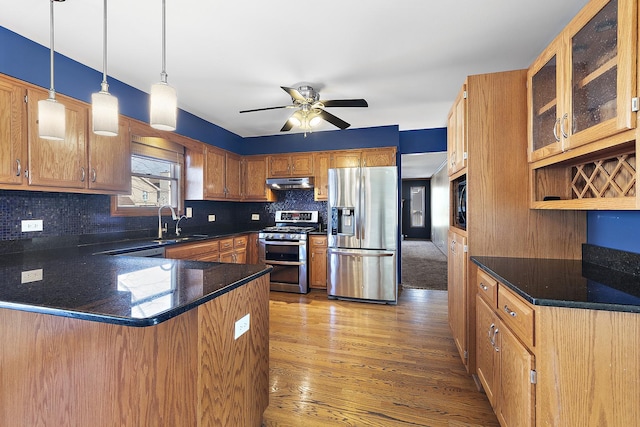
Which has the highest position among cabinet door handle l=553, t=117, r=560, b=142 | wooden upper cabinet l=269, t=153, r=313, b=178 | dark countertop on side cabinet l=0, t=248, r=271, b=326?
wooden upper cabinet l=269, t=153, r=313, b=178

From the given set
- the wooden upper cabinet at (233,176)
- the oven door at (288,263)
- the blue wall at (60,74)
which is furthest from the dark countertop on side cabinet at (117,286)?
the wooden upper cabinet at (233,176)

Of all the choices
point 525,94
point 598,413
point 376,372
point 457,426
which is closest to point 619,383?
point 598,413

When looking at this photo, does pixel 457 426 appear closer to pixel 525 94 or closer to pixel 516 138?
pixel 516 138

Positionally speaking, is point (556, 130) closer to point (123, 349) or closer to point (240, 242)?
point (123, 349)

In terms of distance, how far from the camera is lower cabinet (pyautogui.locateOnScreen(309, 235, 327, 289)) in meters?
4.11

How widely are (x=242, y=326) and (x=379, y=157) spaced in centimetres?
332

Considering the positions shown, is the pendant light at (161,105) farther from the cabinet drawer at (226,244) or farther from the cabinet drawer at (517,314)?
the cabinet drawer at (226,244)

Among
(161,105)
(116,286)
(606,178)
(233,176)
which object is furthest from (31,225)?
(606,178)

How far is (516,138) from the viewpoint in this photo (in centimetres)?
191

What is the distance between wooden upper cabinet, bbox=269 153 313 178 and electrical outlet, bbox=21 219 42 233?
2.80 meters

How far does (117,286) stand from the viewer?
117 cm

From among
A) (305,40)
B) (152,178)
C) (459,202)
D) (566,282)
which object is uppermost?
(305,40)

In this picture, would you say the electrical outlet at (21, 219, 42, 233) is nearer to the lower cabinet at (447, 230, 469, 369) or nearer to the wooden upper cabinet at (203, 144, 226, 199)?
the wooden upper cabinet at (203, 144, 226, 199)

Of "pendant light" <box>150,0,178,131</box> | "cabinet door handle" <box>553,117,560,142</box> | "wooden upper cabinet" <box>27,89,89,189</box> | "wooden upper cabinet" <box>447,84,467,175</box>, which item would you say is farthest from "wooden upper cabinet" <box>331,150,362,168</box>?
"pendant light" <box>150,0,178,131</box>
